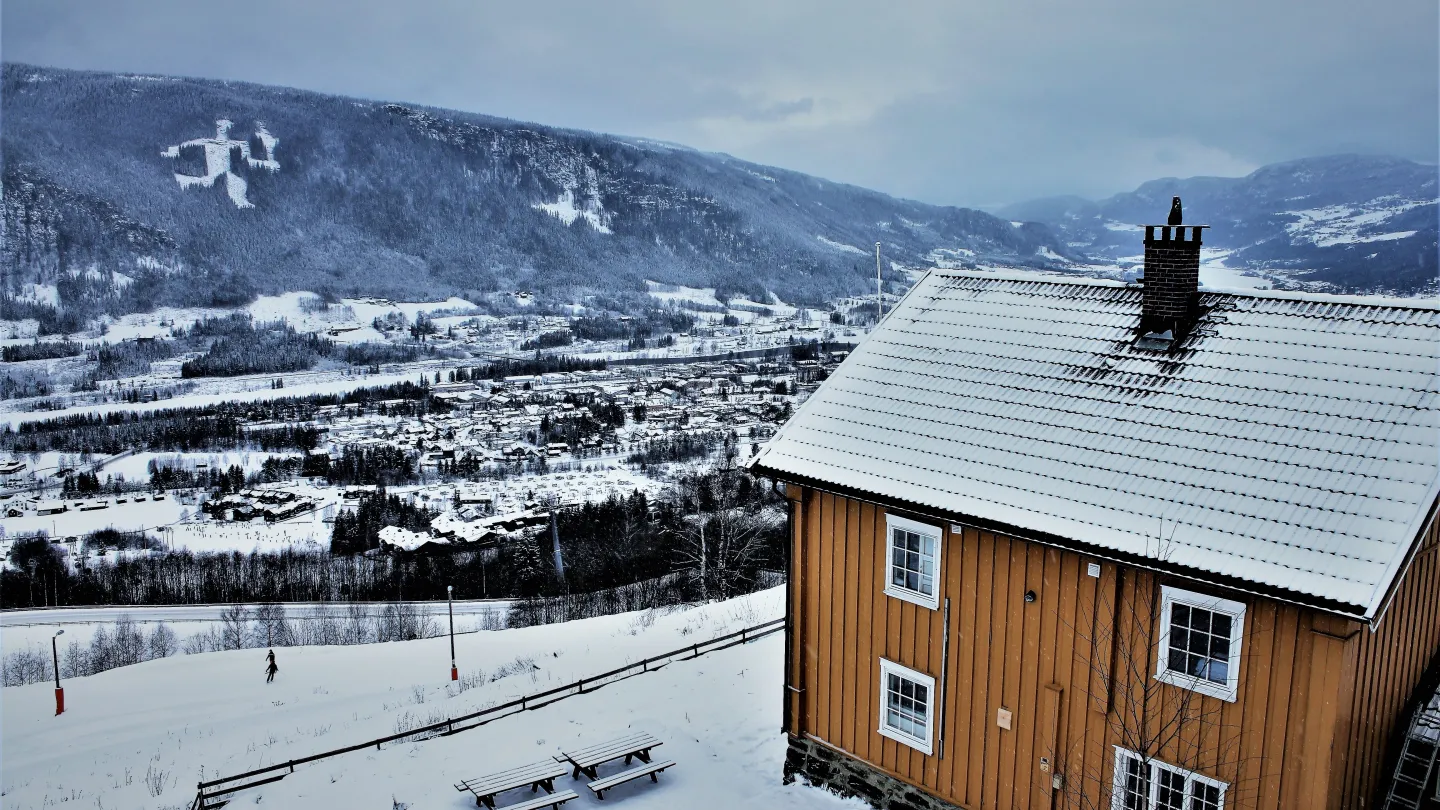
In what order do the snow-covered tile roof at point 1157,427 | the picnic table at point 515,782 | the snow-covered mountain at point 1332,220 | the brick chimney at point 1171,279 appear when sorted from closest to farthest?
the snow-covered tile roof at point 1157,427 → the brick chimney at point 1171,279 → the picnic table at point 515,782 → the snow-covered mountain at point 1332,220

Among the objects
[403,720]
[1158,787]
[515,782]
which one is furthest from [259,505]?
[1158,787]

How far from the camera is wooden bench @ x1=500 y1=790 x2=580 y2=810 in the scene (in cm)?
1345

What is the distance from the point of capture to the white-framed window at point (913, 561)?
12.1 meters

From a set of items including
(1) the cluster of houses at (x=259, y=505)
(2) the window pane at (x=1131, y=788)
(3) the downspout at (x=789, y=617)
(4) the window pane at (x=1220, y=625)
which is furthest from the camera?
(1) the cluster of houses at (x=259, y=505)

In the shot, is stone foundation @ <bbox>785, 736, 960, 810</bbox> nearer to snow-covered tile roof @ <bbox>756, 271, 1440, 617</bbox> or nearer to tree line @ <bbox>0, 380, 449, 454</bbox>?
snow-covered tile roof @ <bbox>756, 271, 1440, 617</bbox>

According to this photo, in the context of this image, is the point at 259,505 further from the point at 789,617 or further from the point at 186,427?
the point at 789,617

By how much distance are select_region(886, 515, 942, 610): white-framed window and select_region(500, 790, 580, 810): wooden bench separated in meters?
5.55

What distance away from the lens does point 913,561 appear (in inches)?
488

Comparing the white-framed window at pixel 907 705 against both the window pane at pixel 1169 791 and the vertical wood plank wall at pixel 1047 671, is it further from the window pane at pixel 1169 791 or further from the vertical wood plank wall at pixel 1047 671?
the window pane at pixel 1169 791

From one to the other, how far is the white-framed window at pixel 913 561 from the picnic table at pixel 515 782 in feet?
18.7

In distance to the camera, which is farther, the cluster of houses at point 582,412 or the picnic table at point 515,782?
the cluster of houses at point 582,412

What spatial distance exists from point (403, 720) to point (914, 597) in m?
14.1

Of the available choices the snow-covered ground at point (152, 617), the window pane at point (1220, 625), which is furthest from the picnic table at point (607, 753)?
the snow-covered ground at point (152, 617)

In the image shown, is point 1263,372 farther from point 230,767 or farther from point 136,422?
point 136,422
